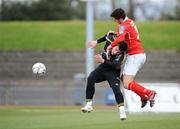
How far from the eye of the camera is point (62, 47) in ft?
172

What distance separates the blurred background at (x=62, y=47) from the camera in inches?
1531

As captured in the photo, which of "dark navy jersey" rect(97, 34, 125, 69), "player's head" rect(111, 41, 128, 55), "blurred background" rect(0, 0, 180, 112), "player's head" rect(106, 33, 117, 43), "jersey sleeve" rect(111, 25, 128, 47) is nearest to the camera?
"jersey sleeve" rect(111, 25, 128, 47)

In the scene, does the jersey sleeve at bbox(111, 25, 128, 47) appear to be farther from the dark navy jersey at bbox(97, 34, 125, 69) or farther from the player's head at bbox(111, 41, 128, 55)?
the dark navy jersey at bbox(97, 34, 125, 69)

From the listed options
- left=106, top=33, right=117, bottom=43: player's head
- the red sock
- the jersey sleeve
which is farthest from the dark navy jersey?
the red sock

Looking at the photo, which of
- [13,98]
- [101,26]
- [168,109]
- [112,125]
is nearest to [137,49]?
[112,125]

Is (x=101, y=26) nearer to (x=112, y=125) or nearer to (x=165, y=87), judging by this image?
(x=165, y=87)

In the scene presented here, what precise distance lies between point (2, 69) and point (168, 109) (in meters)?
21.8

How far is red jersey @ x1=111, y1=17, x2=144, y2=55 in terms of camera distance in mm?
18203

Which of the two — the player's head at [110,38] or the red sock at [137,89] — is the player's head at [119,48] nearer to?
the player's head at [110,38]

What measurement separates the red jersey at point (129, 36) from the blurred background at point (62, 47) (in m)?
17.1

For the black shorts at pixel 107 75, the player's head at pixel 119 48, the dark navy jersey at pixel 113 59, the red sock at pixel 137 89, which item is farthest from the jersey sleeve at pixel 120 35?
the red sock at pixel 137 89

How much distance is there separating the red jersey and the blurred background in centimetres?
1713

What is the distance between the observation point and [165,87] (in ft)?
96.5

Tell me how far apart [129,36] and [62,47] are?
1336 inches
